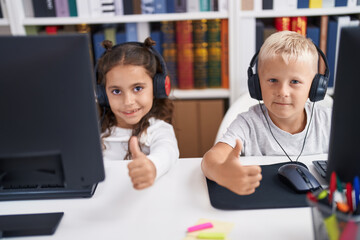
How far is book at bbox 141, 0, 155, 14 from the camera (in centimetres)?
187

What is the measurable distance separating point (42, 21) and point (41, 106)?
4.71ft

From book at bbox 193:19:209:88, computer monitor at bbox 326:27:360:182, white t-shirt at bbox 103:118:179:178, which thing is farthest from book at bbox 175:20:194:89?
computer monitor at bbox 326:27:360:182

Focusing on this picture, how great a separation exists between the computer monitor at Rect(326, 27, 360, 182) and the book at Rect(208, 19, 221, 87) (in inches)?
52.2

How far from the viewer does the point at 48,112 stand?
2.19ft

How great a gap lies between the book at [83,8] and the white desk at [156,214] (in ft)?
4.12

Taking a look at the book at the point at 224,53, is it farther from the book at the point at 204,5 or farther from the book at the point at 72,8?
the book at the point at 72,8

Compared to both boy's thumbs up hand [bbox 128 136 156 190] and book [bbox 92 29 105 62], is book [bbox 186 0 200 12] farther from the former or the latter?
boy's thumbs up hand [bbox 128 136 156 190]

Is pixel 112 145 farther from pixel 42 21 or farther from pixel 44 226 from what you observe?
pixel 42 21

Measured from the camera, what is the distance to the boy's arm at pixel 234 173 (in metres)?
0.77

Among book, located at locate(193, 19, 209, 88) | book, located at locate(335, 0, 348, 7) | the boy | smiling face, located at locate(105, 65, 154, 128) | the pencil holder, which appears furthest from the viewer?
book, located at locate(193, 19, 209, 88)

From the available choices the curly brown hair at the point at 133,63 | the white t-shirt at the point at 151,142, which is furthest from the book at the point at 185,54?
the white t-shirt at the point at 151,142

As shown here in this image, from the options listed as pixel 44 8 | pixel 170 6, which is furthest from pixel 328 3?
pixel 44 8

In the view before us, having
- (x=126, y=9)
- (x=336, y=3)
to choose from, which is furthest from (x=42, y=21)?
(x=336, y=3)

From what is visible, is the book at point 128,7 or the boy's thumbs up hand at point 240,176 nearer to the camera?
the boy's thumbs up hand at point 240,176
